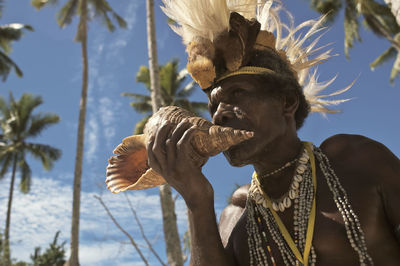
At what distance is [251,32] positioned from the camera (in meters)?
2.00

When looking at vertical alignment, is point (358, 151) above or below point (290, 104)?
below

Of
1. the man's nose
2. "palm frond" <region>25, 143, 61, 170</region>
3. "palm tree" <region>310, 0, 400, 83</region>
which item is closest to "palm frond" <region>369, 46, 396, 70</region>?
"palm tree" <region>310, 0, 400, 83</region>

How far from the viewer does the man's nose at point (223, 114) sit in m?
1.82

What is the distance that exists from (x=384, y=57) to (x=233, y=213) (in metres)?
→ 30.4

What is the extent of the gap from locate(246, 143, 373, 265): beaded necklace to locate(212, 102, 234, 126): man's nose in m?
0.49

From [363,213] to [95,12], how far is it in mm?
18836

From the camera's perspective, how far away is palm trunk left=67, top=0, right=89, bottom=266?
478 inches

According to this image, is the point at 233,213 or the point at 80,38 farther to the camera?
the point at 80,38

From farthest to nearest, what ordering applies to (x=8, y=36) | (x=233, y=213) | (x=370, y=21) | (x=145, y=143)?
(x=8, y=36) → (x=370, y=21) → (x=233, y=213) → (x=145, y=143)

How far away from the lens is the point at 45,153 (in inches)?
1064

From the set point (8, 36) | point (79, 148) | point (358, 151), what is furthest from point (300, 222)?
point (8, 36)

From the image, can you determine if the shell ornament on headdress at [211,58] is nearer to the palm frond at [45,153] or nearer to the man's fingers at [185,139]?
the man's fingers at [185,139]

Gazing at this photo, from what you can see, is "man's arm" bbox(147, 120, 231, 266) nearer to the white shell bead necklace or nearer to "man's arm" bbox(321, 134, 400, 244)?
the white shell bead necklace

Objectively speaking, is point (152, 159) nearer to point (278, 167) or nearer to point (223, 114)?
point (223, 114)
